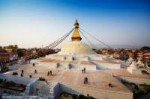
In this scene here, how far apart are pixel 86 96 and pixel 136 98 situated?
3.67 meters

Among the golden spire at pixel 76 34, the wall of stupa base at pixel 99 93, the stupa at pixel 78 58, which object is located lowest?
the wall of stupa base at pixel 99 93

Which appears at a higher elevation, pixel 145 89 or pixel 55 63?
pixel 55 63

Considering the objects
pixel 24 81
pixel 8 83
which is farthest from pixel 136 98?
pixel 8 83

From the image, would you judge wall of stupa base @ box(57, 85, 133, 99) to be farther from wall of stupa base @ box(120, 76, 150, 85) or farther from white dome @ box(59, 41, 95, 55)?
white dome @ box(59, 41, 95, 55)

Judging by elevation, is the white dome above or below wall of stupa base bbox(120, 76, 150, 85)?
above

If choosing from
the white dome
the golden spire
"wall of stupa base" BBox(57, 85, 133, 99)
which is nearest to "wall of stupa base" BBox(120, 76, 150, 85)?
"wall of stupa base" BBox(57, 85, 133, 99)

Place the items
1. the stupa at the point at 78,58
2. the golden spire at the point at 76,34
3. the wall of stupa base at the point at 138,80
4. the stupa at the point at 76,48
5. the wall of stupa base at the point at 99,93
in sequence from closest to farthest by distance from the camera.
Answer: the wall of stupa base at the point at 99,93 < the wall of stupa base at the point at 138,80 < the stupa at the point at 78,58 < the stupa at the point at 76,48 < the golden spire at the point at 76,34

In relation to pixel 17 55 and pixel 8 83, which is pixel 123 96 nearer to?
pixel 8 83

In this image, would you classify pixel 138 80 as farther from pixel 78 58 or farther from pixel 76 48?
pixel 76 48

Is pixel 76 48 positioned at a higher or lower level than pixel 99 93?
higher

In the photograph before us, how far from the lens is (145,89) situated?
1049 centimetres

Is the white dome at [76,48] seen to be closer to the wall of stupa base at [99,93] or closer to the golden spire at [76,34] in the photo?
the golden spire at [76,34]

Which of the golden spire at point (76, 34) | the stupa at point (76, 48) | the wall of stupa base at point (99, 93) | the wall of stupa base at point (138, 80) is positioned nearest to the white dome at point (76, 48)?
the stupa at point (76, 48)

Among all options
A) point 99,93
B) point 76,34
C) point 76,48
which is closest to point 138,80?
point 99,93
